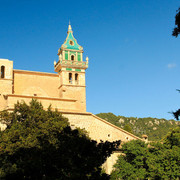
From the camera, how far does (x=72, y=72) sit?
39.9 meters

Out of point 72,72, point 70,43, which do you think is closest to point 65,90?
Result: point 72,72

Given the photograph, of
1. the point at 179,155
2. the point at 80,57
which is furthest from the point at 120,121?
the point at 179,155

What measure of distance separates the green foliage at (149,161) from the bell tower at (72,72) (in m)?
9.93

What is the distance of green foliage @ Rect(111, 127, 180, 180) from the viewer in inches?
1131

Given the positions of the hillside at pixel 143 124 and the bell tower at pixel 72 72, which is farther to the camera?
the hillside at pixel 143 124

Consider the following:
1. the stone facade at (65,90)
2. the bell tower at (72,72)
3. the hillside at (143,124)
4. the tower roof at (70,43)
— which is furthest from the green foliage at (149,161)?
the hillside at (143,124)

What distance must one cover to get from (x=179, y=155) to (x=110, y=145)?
16696 millimetres

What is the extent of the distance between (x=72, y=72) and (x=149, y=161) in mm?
15793

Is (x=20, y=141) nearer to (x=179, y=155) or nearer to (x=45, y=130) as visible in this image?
(x=45, y=130)

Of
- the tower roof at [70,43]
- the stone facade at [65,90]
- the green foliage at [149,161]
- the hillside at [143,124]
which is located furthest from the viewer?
the hillside at [143,124]

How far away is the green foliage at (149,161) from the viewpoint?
2874cm

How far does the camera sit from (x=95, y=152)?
14.0m

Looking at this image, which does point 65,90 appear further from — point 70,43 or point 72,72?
point 70,43

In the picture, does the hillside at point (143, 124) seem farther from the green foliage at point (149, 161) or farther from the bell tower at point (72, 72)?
the green foliage at point (149, 161)
